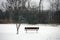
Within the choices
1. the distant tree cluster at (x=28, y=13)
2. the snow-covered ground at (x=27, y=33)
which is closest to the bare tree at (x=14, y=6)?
the distant tree cluster at (x=28, y=13)

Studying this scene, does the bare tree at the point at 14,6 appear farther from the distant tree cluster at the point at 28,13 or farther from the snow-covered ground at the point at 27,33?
the snow-covered ground at the point at 27,33

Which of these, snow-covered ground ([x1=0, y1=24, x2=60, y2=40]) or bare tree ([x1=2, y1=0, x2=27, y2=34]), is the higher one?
bare tree ([x1=2, y1=0, x2=27, y2=34])

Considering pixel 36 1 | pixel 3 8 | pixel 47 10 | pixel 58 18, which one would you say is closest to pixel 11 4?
pixel 3 8

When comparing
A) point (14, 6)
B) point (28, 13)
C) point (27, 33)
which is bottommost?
point (27, 33)

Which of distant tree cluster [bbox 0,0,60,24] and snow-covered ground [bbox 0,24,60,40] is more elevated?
distant tree cluster [bbox 0,0,60,24]

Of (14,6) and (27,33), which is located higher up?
(14,6)

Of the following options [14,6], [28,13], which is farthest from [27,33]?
[14,6]

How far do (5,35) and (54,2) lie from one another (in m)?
1.09

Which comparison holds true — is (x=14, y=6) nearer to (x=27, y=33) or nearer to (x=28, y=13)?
(x=28, y=13)

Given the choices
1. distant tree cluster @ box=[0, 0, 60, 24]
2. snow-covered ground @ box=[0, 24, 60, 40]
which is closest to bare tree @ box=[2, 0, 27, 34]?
distant tree cluster @ box=[0, 0, 60, 24]

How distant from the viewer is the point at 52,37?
2.99 meters

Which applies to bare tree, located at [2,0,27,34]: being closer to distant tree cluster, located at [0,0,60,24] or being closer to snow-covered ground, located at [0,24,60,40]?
distant tree cluster, located at [0,0,60,24]

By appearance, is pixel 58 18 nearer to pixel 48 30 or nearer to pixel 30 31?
pixel 48 30

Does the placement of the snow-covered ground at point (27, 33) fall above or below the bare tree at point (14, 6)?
below
